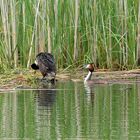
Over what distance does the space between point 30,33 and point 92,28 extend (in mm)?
1338

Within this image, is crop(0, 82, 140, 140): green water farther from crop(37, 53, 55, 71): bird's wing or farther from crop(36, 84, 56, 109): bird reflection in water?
crop(37, 53, 55, 71): bird's wing

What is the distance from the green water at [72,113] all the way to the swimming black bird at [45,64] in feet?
3.58

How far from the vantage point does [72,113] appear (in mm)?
9070

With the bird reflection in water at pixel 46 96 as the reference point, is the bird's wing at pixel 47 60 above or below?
above

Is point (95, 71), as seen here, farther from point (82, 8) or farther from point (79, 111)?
point (79, 111)

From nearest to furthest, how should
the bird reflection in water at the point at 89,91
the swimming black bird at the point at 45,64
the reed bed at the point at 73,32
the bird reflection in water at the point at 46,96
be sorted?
1. the bird reflection in water at the point at 46,96
2. the bird reflection in water at the point at 89,91
3. the swimming black bird at the point at 45,64
4. the reed bed at the point at 73,32

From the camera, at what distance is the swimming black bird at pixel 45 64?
13.9 meters

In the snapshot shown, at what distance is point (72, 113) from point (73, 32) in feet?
22.9

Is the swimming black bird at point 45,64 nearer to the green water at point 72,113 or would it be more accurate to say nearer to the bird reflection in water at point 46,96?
the bird reflection in water at point 46,96

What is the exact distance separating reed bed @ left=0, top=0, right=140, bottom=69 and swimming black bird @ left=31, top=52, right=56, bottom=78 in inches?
39.1

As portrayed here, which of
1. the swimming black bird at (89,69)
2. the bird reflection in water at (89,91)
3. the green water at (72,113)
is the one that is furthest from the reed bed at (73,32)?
the green water at (72,113)

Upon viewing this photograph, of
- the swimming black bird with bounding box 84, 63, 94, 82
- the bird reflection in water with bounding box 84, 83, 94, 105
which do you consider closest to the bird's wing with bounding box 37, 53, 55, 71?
the swimming black bird with bounding box 84, 63, 94, 82

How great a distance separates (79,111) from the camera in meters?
9.28

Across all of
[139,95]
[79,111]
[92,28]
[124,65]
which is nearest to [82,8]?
[92,28]
